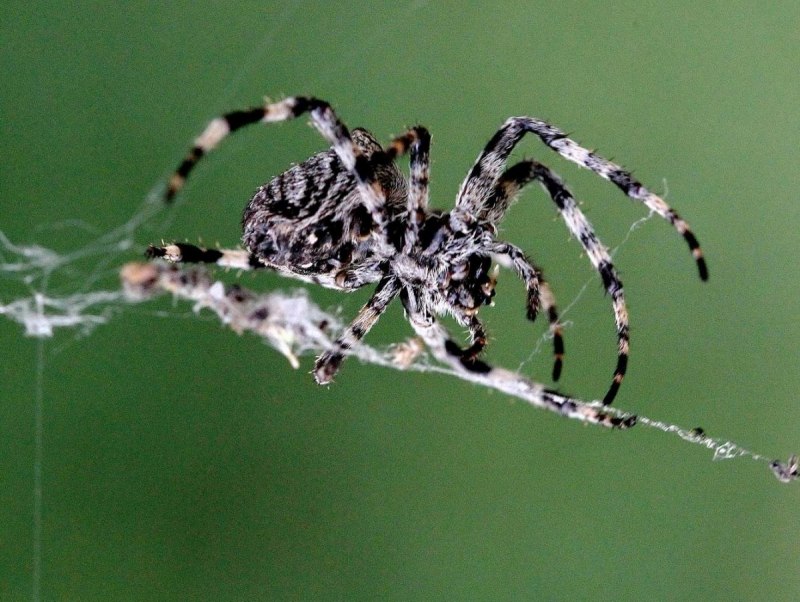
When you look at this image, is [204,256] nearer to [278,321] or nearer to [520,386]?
[278,321]

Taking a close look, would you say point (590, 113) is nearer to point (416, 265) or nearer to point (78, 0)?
point (416, 265)

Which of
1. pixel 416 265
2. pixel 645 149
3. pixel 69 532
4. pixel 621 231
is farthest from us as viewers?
pixel 645 149

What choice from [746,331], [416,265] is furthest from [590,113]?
[416,265]

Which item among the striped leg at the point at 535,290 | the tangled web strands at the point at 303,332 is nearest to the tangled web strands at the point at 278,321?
the tangled web strands at the point at 303,332

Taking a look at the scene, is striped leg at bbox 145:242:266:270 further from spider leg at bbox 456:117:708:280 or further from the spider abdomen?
spider leg at bbox 456:117:708:280

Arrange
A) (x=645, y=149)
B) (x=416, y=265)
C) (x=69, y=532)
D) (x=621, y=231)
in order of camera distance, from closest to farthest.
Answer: (x=416, y=265) → (x=69, y=532) → (x=621, y=231) → (x=645, y=149)

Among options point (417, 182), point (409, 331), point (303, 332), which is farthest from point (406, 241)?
point (409, 331)
